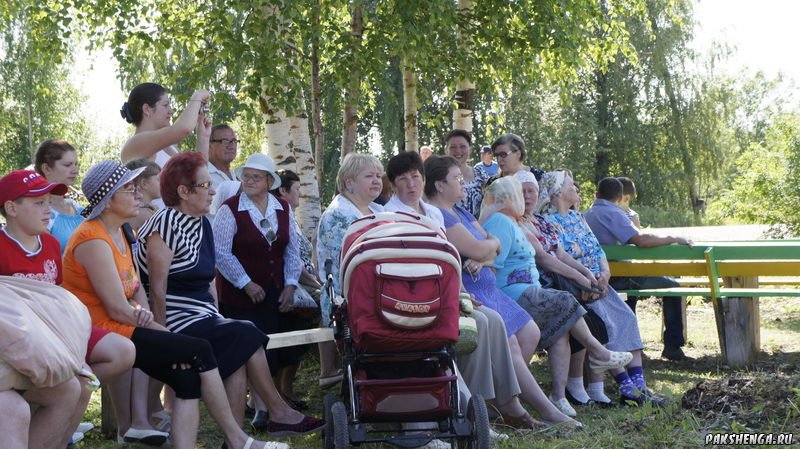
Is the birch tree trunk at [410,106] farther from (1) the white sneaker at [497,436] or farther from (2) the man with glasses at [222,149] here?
(1) the white sneaker at [497,436]

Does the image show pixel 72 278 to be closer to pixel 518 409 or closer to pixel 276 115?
pixel 518 409

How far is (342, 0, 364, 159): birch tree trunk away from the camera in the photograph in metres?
9.75

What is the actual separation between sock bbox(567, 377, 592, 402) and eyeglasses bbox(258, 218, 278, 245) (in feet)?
8.39

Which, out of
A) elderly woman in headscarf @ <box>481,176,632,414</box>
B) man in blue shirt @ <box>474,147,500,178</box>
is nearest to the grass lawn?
elderly woman in headscarf @ <box>481,176,632,414</box>

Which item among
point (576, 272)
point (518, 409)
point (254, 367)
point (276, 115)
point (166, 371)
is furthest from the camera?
point (276, 115)

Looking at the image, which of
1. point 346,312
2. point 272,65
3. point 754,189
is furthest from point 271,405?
point 754,189

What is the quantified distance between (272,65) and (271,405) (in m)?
4.00

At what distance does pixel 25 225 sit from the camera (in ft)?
14.7

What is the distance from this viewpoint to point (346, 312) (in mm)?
4996

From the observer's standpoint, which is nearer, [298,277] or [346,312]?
[346,312]

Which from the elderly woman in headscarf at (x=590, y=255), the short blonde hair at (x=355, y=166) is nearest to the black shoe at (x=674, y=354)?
the elderly woman in headscarf at (x=590, y=255)

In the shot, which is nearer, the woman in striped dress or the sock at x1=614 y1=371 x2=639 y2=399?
the woman in striped dress

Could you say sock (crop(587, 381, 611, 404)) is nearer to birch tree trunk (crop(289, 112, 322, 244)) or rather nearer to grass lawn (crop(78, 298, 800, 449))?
grass lawn (crop(78, 298, 800, 449))

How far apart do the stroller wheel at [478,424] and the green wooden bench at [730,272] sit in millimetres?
4276
